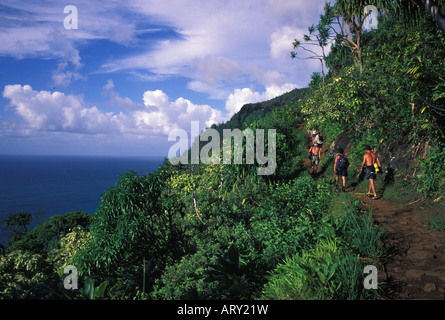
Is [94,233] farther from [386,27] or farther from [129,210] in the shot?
[386,27]

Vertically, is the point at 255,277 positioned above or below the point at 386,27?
below

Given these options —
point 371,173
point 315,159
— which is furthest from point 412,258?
point 315,159

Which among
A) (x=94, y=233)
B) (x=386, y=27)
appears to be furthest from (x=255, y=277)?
(x=386, y=27)

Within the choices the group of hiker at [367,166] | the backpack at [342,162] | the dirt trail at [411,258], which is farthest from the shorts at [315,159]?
the dirt trail at [411,258]

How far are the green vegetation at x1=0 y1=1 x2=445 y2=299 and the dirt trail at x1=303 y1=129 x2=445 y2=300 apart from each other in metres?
0.23

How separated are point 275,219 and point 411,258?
9.84 feet

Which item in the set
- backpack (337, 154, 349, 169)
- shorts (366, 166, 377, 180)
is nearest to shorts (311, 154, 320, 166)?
backpack (337, 154, 349, 169)

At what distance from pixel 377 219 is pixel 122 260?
6.01 metres

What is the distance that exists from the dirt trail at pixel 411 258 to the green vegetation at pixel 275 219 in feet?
0.74

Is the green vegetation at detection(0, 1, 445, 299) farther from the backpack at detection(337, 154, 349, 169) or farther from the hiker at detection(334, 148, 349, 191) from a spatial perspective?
the backpack at detection(337, 154, 349, 169)

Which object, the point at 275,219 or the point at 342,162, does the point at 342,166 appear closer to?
the point at 342,162

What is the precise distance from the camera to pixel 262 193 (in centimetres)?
891

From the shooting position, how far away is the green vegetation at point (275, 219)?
3.94 meters
